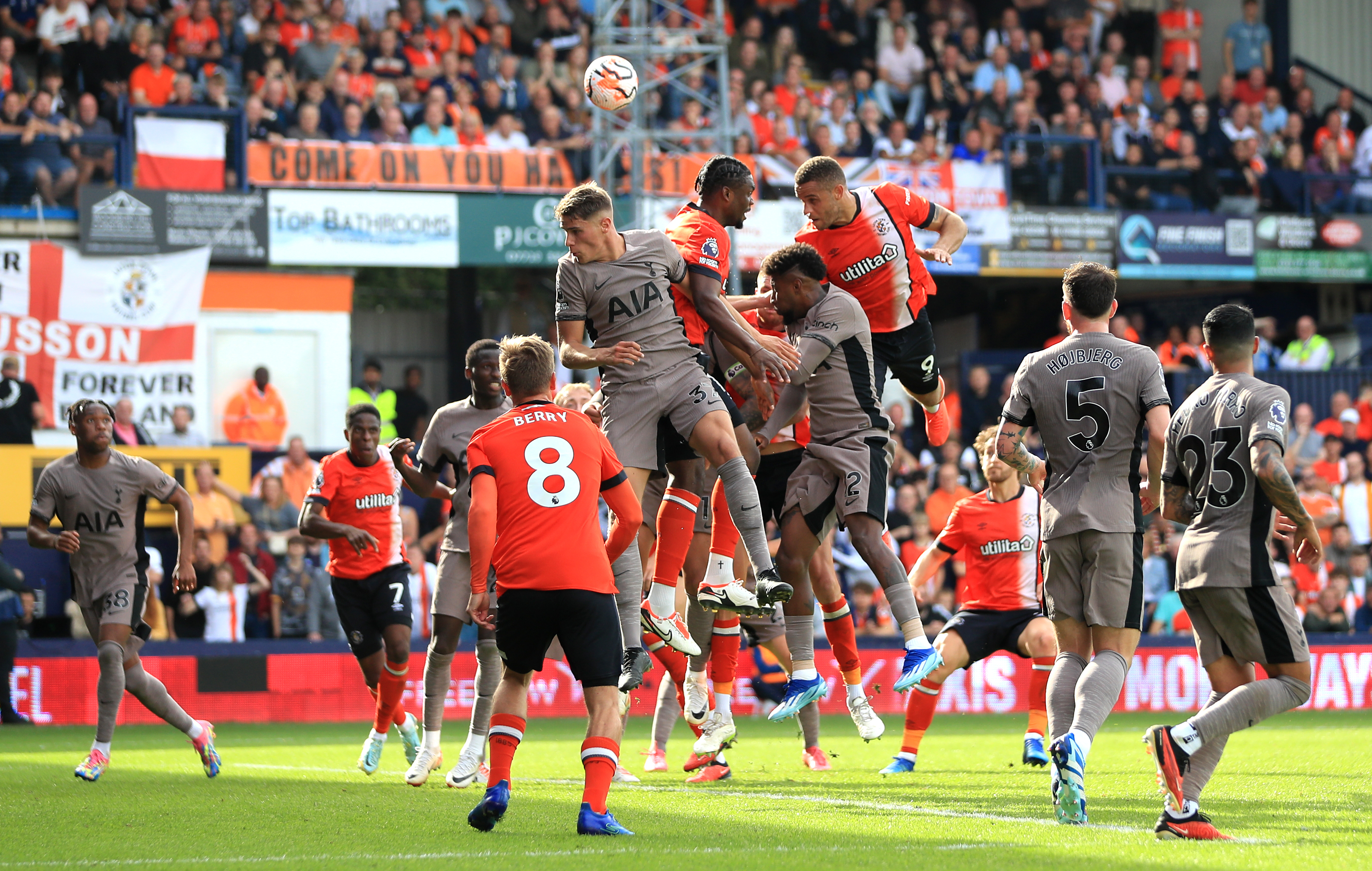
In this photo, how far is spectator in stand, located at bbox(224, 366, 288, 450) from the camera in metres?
21.1

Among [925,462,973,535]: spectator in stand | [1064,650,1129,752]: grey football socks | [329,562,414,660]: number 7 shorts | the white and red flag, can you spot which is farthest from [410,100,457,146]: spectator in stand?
[1064,650,1129,752]: grey football socks

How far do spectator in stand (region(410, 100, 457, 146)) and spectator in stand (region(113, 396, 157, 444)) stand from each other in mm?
5387

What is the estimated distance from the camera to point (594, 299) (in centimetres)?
878

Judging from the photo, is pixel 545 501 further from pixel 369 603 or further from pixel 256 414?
pixel 256 414

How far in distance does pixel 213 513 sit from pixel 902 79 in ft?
45.6

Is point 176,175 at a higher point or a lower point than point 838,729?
higher

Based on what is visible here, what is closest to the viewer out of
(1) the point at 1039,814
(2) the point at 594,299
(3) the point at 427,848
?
(3) the point at 427,848

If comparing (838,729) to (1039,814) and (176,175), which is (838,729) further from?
(176,175)

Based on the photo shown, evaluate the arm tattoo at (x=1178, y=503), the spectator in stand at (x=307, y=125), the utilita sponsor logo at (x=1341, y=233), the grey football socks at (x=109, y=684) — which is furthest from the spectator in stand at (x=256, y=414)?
the utilita sponsor logo at (x=1341, y=233)

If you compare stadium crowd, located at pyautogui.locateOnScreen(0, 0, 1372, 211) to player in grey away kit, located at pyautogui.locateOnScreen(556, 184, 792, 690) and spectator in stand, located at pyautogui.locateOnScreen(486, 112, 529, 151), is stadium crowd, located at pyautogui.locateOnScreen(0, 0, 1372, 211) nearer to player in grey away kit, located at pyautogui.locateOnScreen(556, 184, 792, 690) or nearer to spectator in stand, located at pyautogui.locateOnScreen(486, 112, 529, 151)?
spectator in stand, located at pyautogui.locateOnScreen(486, 112, 529, 151)

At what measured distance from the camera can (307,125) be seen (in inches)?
842

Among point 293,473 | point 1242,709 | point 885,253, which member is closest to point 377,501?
point 885,253

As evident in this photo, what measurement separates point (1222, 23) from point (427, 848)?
29131 mm

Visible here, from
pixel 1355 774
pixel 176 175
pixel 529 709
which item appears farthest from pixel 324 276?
pixel 1355 774
